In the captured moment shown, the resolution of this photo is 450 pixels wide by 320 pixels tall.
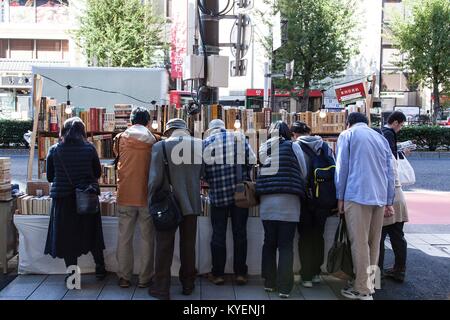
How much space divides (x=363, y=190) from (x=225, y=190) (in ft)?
4.58

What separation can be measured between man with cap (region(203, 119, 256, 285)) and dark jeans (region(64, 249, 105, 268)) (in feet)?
3.97

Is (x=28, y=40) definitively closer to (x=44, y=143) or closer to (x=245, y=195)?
(x=44, y=143)

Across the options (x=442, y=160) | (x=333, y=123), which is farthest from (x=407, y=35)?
(x=333, y=123)

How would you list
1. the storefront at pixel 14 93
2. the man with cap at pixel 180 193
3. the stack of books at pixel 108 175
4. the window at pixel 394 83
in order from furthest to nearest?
the window at pixel 394 83 < the storefront at pixel 14 93 < the stack of books at pixel 108 175 < the man with cap at pixel 180 193

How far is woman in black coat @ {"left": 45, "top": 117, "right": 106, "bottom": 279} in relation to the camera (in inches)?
198

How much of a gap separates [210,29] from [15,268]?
4.07 meters

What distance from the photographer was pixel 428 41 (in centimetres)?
2431

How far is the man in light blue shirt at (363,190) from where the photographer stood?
4.71 meters

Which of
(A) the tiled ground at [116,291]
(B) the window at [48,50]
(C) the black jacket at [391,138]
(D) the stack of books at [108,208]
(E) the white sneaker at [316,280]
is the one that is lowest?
(A) the tiled ground at [116,291]

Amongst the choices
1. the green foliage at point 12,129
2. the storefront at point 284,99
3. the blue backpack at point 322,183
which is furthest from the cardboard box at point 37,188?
the storefront at point 284,99

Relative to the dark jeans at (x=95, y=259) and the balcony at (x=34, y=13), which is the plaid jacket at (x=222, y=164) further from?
the balcony at (x=34, y=13)

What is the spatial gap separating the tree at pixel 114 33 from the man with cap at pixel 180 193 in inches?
809

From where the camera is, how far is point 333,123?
7098mm

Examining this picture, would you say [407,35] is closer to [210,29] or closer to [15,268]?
[210,29]
